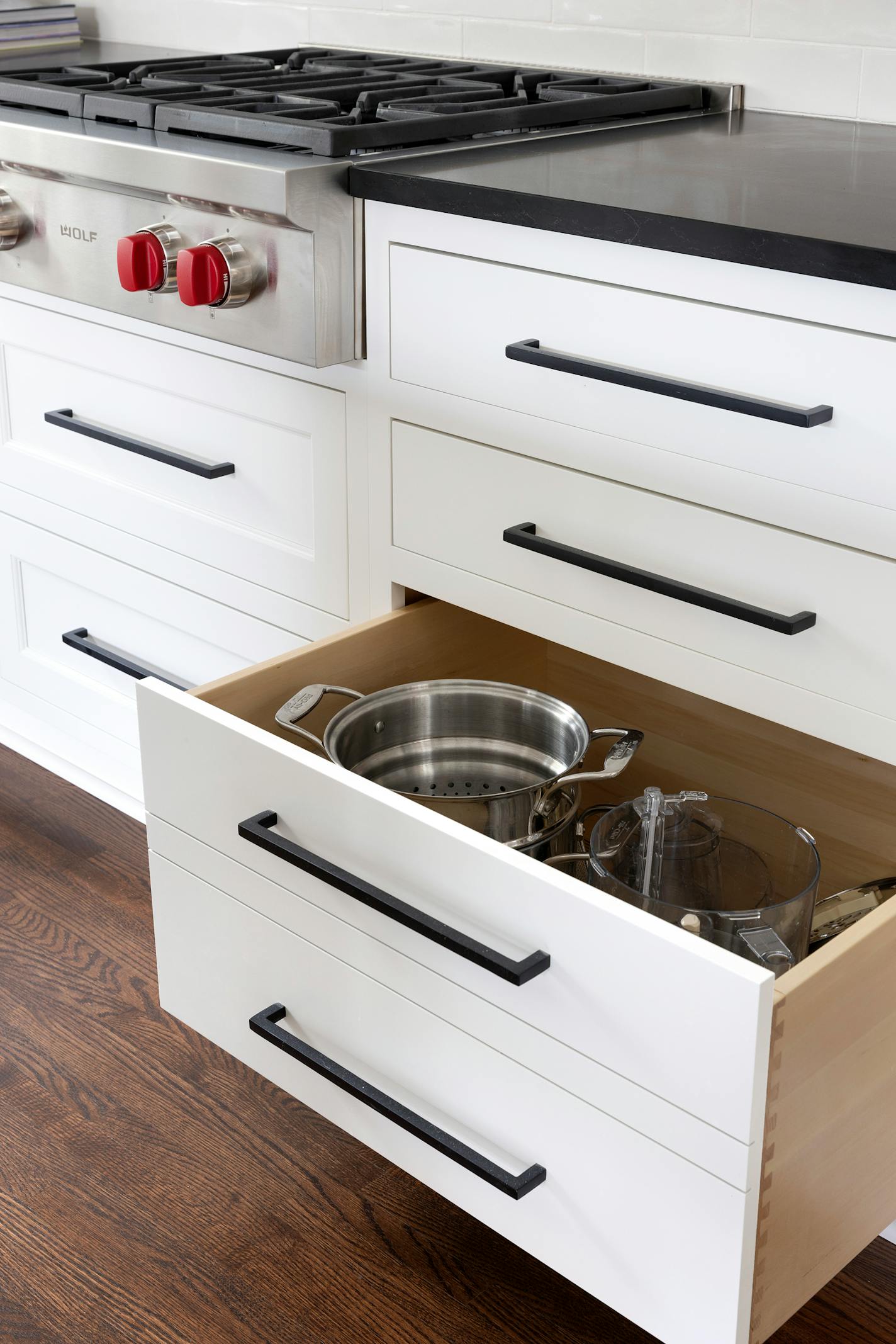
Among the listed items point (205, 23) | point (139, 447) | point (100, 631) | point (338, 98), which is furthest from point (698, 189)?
point (205, 23)

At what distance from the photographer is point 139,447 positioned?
134 centimetres

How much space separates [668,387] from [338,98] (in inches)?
25.2

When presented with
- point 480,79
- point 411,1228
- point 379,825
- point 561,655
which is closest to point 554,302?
point 379,825

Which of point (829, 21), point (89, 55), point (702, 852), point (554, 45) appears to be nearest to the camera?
point (702, 852)

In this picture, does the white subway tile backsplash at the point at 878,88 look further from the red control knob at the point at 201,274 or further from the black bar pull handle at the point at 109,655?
the black bar pull handle at the point at 109,655

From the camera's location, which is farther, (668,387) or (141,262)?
(141,262)

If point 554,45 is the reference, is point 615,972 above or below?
below

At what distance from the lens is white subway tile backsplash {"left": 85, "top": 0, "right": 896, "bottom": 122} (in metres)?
1.27

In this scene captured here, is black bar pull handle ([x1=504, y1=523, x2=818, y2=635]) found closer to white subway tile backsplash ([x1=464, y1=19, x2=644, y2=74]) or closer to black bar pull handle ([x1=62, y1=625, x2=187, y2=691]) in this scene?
black bar pull handle ([x1=62, y1=625, x2=187, y2=691])

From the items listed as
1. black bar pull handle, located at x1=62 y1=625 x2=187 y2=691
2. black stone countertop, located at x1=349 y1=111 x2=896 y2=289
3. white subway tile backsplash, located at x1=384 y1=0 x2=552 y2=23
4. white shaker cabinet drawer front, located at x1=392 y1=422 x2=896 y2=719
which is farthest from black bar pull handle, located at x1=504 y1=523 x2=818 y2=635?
white subway tile backsplash, located at x1=384 y1=0 x2=552 y2=23

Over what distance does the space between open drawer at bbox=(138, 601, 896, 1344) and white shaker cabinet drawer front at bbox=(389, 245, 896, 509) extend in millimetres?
265

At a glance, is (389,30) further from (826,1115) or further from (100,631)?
(826,1115)

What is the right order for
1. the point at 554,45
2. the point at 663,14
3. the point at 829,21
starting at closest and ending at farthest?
the point at 829,21 < the point at 663,14 < the point at 554,45

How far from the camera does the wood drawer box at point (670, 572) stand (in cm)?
87
